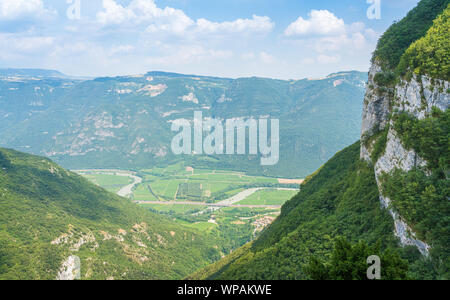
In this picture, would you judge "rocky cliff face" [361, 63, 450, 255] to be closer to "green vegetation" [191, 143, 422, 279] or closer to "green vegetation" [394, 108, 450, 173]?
"green vegetation" [394, 108, 450, 173]

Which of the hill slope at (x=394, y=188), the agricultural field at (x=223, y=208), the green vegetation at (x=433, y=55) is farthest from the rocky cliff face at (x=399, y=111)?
the agricultural field at (x=223, y=208)

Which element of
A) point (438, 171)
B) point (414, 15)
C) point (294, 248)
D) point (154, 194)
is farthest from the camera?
point (154, 194)

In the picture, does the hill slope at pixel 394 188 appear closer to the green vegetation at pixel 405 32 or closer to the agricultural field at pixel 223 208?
the green vegetation at pixel 405 32

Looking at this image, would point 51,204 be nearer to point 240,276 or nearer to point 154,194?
point 240,276
